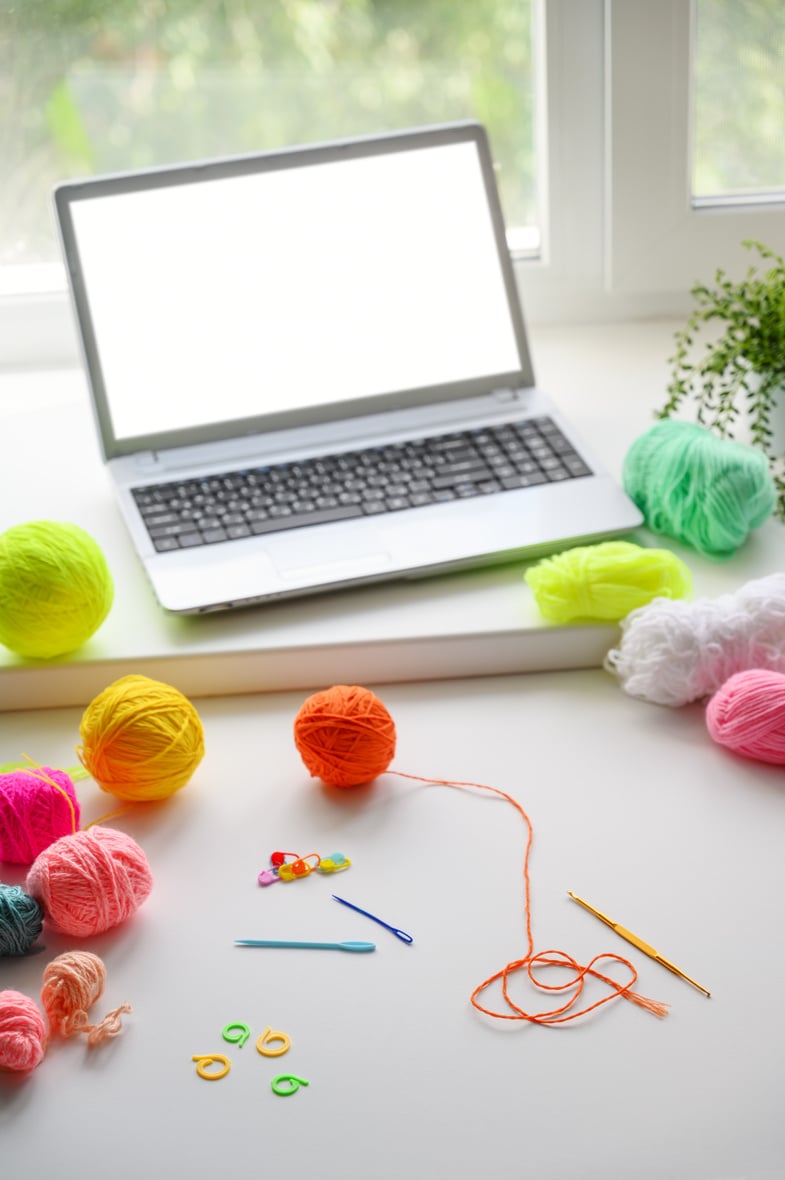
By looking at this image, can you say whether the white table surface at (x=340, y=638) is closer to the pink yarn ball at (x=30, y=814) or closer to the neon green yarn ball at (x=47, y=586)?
the neon green yarn ball at (x=47, y=586)

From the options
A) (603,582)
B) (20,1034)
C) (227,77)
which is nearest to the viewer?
(20,1034)

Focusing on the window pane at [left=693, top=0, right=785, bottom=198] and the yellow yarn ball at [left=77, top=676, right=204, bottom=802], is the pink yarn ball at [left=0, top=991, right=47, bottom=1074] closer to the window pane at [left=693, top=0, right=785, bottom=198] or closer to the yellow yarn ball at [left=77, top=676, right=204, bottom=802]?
the yellow yarn ball at [left=77, top=676, right=204, bottom=802]

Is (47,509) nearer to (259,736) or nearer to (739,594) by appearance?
(259,736)

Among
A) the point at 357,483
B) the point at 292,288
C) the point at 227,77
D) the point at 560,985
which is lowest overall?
the point at 560,985

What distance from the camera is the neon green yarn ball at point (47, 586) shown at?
827mm

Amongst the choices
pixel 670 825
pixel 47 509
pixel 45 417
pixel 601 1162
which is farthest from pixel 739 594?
pixel 45 417

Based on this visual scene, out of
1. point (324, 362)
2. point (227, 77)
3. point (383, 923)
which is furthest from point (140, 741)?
point (227, 77)

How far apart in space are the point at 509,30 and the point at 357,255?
363 millimetres

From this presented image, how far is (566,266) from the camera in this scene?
135 cm

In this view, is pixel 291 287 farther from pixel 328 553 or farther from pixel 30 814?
pixel 30 814

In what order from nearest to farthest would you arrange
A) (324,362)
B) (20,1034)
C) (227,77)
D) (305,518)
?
(20,1034)
(305,518)
(324,362)
(227,77)

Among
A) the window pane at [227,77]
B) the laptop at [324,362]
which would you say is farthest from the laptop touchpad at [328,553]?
the window pane at [227,77]

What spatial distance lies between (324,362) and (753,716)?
48cm

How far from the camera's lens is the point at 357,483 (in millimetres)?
997
